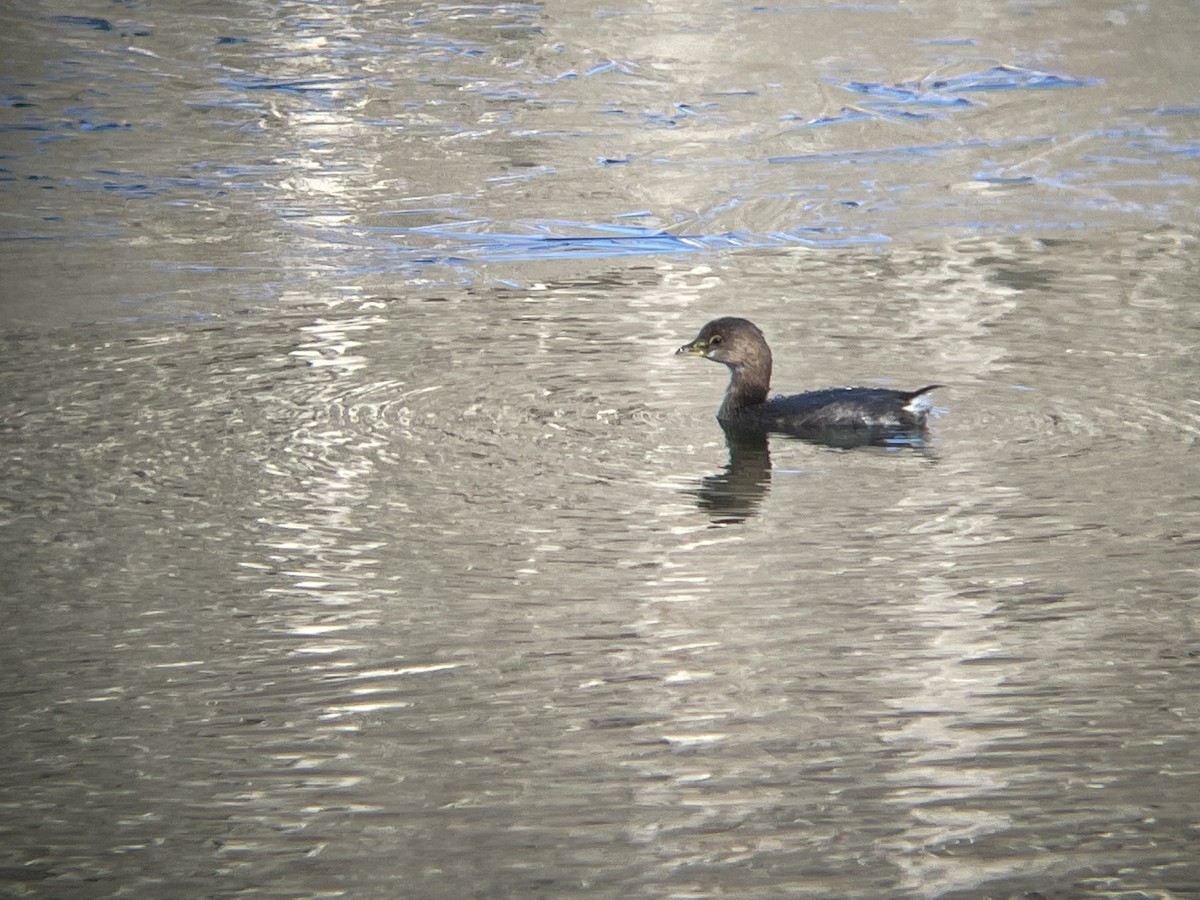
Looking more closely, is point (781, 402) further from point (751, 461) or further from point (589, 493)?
point (589, 493)

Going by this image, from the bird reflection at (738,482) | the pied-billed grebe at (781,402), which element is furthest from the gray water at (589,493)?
the pied-billed grebe at (781,402)

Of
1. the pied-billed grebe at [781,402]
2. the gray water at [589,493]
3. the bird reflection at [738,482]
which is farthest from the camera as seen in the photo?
the pied-billed grebe at [781,402]

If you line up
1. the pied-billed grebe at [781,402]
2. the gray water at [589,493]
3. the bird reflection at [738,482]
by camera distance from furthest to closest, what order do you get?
the pied-billed grebe at [781,402]
the bird reflection at [738,482]
the gray water at [589,493]

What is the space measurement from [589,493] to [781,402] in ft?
4.66

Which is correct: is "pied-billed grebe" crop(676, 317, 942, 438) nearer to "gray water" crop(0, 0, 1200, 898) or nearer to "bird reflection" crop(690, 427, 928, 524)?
"bird reflection" crop(690, 427, 928, 524)

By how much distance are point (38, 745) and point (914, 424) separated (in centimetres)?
388

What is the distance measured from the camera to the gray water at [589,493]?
179 inches

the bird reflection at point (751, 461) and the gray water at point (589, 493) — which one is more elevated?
the gray water at point (589, 493)

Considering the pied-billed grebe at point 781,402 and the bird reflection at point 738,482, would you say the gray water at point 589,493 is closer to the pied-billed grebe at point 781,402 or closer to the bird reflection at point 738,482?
the bird reflection at point 738,482

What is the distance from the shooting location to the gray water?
4555 mm

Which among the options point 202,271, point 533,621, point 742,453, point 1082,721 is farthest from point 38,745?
point 202,271

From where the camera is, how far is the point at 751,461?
300 inches

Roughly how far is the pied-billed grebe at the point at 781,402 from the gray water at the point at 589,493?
14cm

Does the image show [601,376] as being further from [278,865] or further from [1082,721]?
[278,865]
